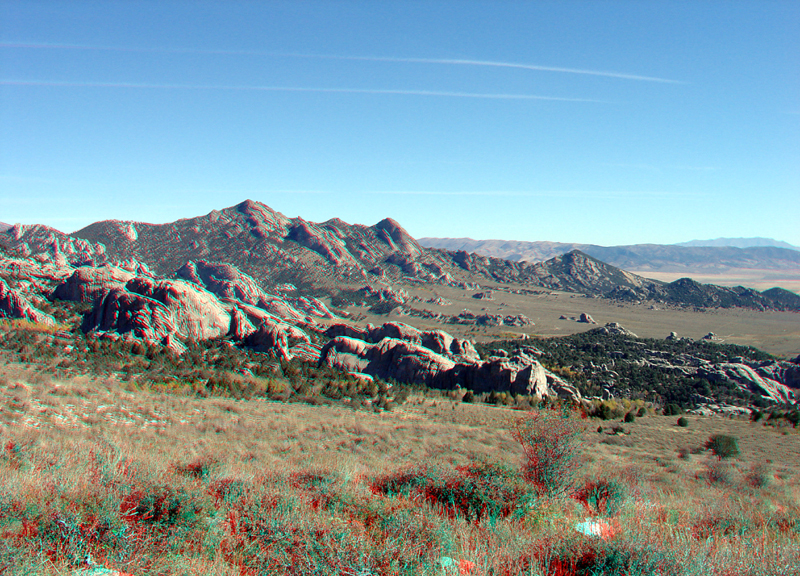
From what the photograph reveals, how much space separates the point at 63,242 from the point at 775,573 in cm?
15086

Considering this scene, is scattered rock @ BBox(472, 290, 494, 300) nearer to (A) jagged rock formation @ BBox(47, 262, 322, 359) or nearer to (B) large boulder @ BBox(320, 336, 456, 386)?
(B) large boulder @ BBox(320, 336, 456, 386)

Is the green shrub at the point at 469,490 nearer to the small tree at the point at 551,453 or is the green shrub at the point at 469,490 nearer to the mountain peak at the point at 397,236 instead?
the small tree at the point at 551,453

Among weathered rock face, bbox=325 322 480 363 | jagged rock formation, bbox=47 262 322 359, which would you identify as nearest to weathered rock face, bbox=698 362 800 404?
weathered rock face, bbox=325 322 480 363

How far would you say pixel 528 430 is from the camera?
11.9 metres

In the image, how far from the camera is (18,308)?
3816 centimetres

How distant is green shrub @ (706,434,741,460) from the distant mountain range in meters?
110

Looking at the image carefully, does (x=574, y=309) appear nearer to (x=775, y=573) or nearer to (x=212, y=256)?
(x=212, y=256)

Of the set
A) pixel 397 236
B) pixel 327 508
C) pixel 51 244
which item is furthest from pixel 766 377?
pixel 51 244

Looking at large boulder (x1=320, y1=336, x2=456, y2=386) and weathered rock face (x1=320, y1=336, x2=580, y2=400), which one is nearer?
weathered rock face (x1=320, y1=336, x2=580, y2=400)

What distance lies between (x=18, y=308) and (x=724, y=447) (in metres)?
52.9

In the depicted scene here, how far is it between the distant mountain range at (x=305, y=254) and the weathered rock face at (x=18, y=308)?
75131mm

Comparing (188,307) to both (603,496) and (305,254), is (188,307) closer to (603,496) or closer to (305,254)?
(603,496)

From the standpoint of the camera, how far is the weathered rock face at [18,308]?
37.7 m

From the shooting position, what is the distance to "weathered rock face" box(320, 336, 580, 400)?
36531 millimetres
